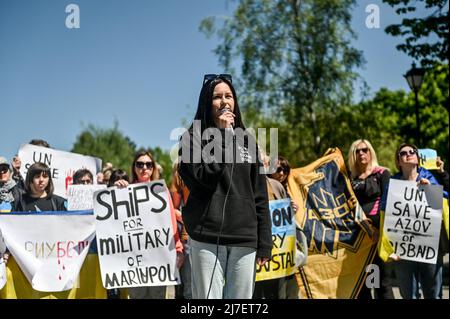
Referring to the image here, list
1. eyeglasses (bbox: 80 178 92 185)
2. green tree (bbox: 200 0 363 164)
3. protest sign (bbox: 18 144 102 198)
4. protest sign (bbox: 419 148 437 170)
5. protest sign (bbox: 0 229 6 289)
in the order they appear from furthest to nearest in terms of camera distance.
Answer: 1. green tree (bbox: 200 0 363 164)
2. protest sign (bbox: 18 144 102 198)
3. eyeglasses (bbox: 80 178 92 185)
4. protest sign (bbox: 419 148 437 170)
5. protest sign (bbox: 0 229 6 289)

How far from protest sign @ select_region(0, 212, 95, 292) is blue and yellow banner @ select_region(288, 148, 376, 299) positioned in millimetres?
2412

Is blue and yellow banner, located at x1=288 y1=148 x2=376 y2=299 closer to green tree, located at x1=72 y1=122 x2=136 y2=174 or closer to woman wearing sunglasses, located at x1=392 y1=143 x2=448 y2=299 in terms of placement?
woman wearing sunglasses, located at x1=392 y1=143 x2=448 y2=299

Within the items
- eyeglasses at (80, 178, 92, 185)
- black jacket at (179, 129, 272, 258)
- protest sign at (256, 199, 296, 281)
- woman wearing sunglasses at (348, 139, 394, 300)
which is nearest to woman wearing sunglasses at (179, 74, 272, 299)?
black jacket at (179, 129, 272, 258)

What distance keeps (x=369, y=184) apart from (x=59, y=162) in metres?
4.03

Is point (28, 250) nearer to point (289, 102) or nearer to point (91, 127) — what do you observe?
point (289, 102)

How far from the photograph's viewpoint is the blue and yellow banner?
277 inches

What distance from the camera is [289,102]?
23.2 meters

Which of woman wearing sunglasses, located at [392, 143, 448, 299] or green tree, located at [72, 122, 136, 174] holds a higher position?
green tree, located at [72, 122, 136, 174]

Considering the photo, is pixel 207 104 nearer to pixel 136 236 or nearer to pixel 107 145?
pixel 136 236

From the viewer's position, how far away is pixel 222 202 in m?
3.47

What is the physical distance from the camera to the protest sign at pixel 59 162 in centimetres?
791

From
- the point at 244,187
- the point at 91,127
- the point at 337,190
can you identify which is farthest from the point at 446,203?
the point at 91,127

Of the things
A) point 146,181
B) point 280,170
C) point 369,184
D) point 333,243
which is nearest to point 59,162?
point 146,181

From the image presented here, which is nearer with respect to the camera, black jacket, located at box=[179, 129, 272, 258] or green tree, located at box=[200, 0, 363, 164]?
black jacket, located at box=[179, 129, 272, 258]
